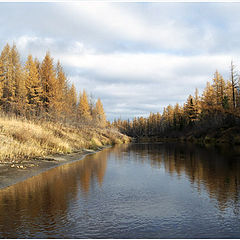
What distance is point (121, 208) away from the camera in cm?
674

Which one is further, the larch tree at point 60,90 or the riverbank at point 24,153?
the larch tree at point 60,90

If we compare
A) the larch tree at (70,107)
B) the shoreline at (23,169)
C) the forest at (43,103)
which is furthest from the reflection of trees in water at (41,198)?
the larch tree at (70,107)

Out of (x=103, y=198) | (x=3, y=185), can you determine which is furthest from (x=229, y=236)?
(x=3, y=185)

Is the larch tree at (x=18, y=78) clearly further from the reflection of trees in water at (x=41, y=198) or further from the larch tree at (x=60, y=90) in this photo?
the reflection of trees in water at (x=41, y=198)

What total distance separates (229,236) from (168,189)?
428 centimetres

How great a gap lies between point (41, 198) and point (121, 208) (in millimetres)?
2835

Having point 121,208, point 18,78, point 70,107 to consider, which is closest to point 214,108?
point 70,107

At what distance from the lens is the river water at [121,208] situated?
509 cm

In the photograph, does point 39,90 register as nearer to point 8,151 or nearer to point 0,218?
point 8,151

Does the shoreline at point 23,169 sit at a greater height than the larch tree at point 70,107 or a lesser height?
lesser

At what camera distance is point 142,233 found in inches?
196

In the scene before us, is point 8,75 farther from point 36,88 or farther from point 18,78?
point 36,88

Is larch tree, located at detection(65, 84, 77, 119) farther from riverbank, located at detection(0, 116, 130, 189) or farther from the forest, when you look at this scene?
riverbank, located at detection(0, 116, 130, 189)

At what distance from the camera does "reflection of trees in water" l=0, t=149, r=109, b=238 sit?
18.9ft
